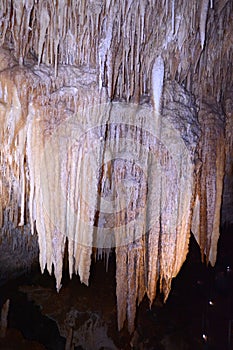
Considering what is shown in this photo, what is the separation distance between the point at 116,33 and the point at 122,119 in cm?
79

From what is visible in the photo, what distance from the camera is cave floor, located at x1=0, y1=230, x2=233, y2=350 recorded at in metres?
5.34

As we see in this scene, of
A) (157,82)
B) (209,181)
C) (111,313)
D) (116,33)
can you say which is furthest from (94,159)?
(111,313)

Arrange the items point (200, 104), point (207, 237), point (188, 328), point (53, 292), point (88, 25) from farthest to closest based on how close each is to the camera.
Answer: point (53, 292)
point (188, 328)
point (207, 237)
point (200, 104)
point (88, 25)

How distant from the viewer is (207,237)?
12.8 feet

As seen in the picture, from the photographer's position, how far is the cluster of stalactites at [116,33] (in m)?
2.46

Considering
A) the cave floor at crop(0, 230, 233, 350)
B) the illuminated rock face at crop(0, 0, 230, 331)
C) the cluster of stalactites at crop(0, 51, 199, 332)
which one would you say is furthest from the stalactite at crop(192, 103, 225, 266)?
the cave floor at crop(0, 230, 233, 350)

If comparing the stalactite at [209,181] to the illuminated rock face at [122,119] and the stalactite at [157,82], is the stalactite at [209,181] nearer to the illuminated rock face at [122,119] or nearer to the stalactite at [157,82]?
the illuminated rock face at [122,119]

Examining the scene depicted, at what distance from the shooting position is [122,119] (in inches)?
125

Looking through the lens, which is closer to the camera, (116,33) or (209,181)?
(116,33)

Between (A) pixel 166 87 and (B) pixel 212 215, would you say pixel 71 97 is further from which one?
(B) pixel 212 215

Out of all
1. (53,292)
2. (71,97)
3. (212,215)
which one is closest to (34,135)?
(71,97)

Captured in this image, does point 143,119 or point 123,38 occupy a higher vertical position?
point 123,38

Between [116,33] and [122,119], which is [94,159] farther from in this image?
[116,33]

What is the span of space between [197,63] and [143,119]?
84cm
